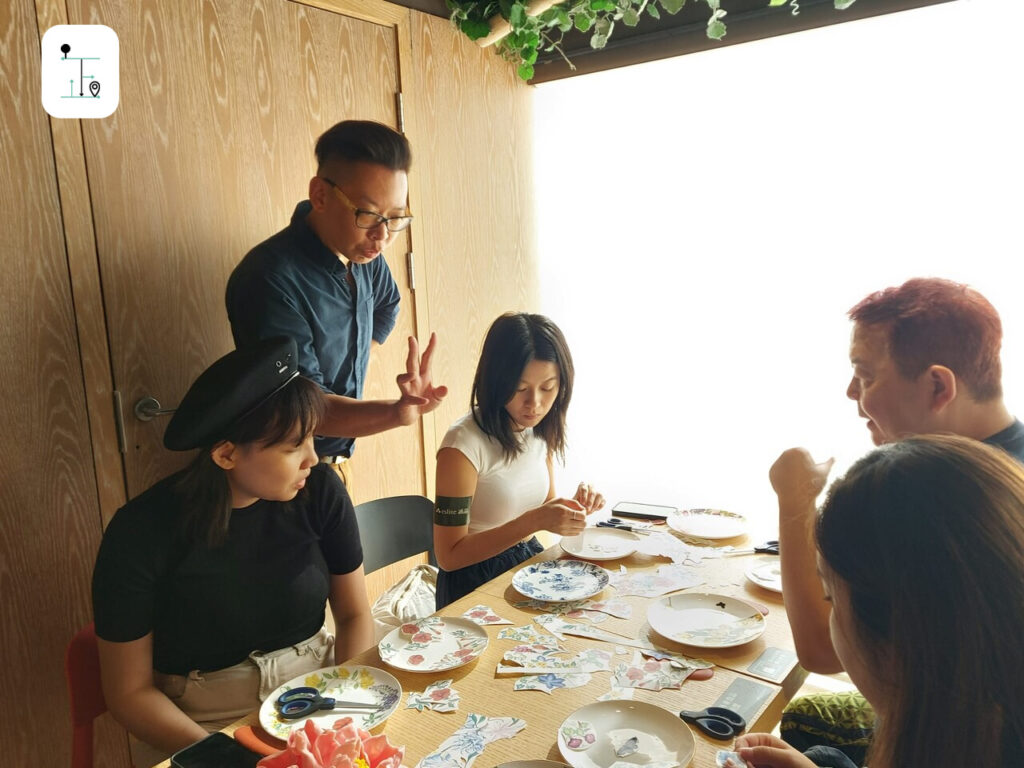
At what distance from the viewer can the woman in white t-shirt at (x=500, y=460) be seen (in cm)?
168

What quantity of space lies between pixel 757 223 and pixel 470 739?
7.38 feet

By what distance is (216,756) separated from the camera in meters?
0.96

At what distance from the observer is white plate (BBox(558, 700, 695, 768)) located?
948 mm

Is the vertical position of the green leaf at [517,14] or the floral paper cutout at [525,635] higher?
the green leaf at [517,14]

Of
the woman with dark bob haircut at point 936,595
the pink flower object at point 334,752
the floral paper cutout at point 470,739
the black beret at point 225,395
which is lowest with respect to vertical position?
the floral paper cutout at point 470,739

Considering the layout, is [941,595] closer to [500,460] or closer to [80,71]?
[500,460]

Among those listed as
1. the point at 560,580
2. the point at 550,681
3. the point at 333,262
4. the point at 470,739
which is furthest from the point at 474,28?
the point at 470,739

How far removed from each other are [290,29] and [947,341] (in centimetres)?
197

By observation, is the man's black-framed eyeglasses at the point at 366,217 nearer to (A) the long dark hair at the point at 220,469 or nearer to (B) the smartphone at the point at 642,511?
(A) the long dark hair at the point at 220,469

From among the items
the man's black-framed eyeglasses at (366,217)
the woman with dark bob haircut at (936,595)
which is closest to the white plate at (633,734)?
the woman with dark bob haircut at (936,595)

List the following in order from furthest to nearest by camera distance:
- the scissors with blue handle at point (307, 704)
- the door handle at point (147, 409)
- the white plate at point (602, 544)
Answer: the door handle at point (147, 409)
the white plate at point (602, 544)
the scissors with blue handle at point (307, 704)

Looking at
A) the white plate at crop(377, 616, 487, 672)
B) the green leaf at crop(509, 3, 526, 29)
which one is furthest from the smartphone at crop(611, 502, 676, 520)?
the green leaf at crop(509, 3, 526, 29)

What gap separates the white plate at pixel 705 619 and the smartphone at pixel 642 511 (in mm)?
480

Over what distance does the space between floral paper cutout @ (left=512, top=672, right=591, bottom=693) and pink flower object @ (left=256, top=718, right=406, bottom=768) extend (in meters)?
0.30
